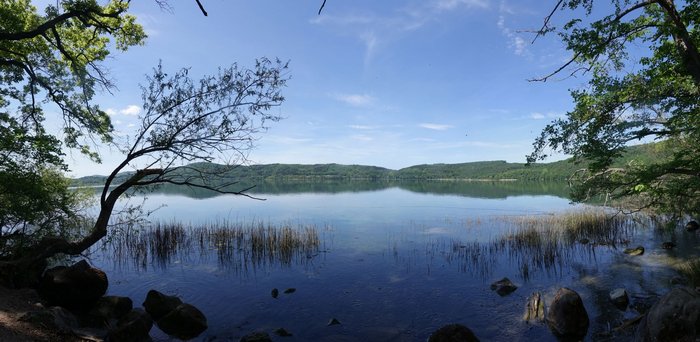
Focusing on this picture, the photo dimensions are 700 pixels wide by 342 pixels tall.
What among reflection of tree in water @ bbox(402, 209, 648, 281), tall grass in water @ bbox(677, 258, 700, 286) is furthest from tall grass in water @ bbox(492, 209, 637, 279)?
tall grass in water @ bbox(677, 258, 700, 286)

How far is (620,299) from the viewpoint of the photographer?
11039 mm

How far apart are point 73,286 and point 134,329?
3386mm

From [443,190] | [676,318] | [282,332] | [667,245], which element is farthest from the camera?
[443,190]

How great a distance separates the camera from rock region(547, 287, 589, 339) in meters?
9.09

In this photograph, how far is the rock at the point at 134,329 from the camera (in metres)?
8.30

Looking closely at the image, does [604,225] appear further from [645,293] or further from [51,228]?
[51,228]

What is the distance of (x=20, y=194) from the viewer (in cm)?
902

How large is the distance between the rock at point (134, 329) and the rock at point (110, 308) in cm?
92

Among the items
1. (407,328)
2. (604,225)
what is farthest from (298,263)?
(604,225)

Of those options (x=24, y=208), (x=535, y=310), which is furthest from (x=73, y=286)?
(x=535, y=310)

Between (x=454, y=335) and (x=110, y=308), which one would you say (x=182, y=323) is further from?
(x=454, y=335)

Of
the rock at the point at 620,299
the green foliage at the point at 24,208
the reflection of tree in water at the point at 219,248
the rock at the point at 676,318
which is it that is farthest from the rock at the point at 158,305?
the rock at the point at 620,299

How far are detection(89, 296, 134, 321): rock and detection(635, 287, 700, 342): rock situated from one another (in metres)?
13.1

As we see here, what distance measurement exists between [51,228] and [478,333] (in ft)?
42.0
